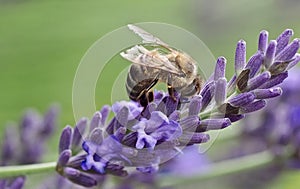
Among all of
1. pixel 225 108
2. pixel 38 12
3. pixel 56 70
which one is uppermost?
pixel 225 108

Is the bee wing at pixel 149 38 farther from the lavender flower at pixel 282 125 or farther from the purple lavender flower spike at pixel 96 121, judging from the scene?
the lavender flower at pixel 282 125

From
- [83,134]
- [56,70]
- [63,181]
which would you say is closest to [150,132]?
[83,134]

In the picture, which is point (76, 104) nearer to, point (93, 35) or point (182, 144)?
point (182, 144)

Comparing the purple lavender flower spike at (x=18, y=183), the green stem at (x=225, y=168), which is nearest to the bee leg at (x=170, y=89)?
the purple lavender flower spike at (x=18, y=183)

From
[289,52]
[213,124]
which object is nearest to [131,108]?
[213,124]

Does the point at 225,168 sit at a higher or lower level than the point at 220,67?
lower

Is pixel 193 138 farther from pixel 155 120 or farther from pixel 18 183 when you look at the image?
pixel 18 183
